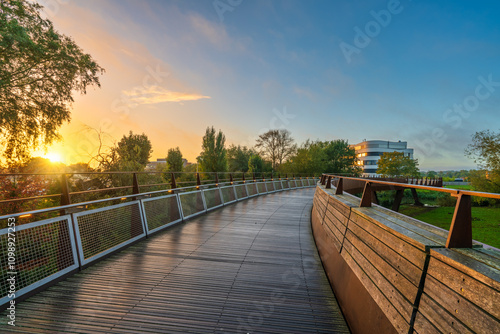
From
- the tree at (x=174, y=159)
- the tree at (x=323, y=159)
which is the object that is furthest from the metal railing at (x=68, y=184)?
the tree at (x=323, y=159)

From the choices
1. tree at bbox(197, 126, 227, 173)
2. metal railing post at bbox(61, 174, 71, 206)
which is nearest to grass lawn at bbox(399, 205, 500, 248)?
metal railing post at bbox(61, 174, 71, 206)

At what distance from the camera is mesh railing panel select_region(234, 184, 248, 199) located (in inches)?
605

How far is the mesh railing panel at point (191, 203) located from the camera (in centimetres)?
897

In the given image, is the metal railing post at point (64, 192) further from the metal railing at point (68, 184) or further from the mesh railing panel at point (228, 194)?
the mesh railing panel at point (228, 194)

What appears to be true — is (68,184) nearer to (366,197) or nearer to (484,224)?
(366,197)

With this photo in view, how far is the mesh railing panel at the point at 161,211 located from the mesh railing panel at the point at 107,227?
0.39m

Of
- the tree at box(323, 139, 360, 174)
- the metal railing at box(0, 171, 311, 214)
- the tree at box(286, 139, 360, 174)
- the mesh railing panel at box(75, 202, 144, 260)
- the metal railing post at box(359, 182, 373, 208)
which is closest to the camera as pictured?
the metal railing post at box(359, 182, 373, 208)

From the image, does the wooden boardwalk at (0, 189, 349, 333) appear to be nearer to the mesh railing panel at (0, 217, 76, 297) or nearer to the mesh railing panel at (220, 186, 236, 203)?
the mesh railing panel at (0, 217, 76, 297)

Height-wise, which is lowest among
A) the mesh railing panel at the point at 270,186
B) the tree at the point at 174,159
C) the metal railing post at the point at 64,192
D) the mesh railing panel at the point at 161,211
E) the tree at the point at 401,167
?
→ the tree at the point at 401,167

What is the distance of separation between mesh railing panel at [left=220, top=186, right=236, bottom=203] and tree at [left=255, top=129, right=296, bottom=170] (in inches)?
1893

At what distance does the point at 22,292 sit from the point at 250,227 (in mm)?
5666

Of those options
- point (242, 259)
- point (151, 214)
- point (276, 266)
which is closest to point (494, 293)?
point (276, 266)

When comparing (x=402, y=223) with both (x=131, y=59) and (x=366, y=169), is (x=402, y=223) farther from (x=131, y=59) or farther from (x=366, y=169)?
(x=366, y=169)

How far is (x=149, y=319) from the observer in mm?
3051
